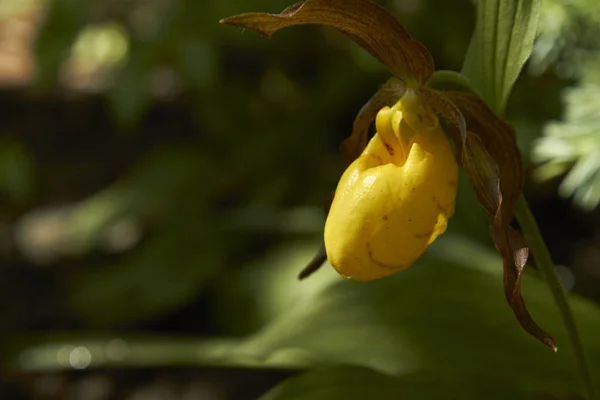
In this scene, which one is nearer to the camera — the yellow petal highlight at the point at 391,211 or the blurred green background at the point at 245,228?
the yellow petal highlight at the point at 391,211

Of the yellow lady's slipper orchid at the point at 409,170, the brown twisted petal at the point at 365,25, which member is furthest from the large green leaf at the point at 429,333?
the brown twisted petal at the point at 365,25

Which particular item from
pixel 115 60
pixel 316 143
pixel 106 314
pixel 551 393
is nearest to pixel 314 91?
pixel 316 143

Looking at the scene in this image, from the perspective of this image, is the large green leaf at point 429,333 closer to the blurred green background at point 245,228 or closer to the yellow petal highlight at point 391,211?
the blurred green background at point 245,228

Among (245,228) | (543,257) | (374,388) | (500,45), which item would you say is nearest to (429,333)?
(374,388)

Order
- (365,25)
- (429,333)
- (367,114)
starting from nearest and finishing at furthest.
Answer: (365,25), (367,114), (429,333)

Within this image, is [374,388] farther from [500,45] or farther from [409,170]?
[500,45]

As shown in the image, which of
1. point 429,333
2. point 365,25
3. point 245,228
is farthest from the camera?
point 245,228
